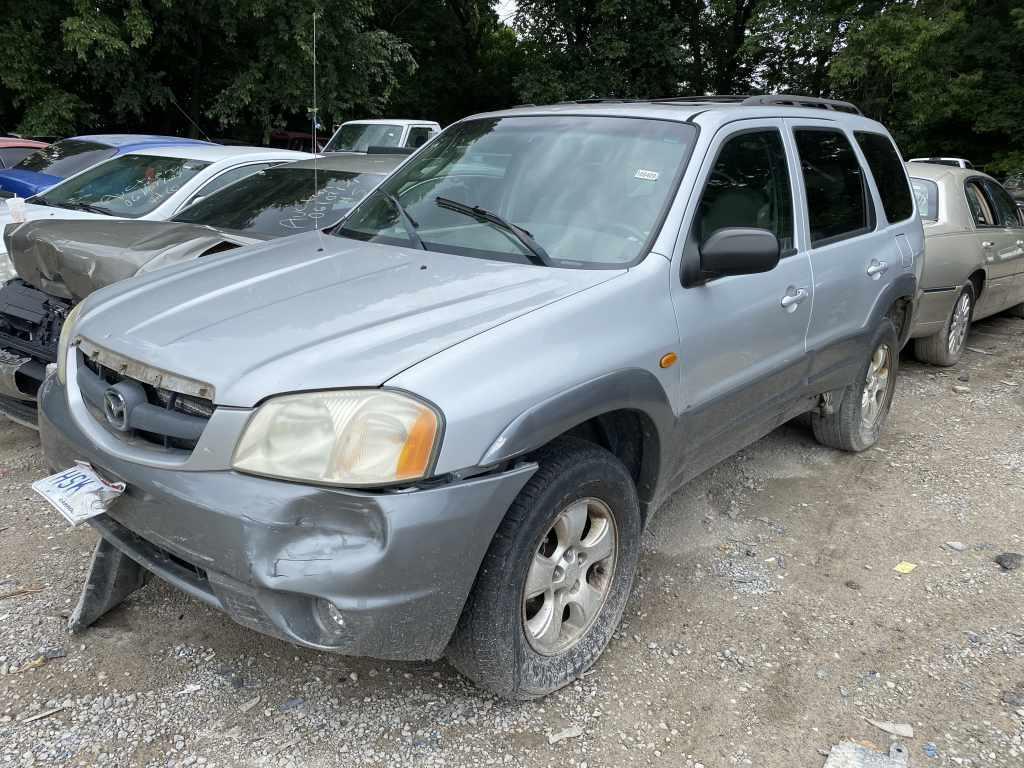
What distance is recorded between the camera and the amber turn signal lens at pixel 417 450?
6.75 ft

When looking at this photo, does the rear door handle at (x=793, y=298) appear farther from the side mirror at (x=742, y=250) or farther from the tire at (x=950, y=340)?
the tire at (x=950, y=340)

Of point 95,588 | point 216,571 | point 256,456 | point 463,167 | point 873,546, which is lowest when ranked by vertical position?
point 873,546

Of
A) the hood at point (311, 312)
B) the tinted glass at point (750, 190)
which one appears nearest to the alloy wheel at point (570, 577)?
the hood at point (311, 312)

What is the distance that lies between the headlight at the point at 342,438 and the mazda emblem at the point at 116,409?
0.47 metres

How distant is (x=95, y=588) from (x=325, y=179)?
346 centimetres

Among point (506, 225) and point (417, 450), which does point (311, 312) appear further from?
point (506, 225)

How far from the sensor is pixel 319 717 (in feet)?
8.37

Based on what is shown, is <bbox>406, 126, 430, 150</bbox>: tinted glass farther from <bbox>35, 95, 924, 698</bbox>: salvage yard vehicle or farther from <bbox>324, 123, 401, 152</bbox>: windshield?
<bbox>35, 95, 924, 698</bbox>: salvage yard vehicle

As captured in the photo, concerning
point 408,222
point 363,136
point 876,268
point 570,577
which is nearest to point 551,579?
point 570,577

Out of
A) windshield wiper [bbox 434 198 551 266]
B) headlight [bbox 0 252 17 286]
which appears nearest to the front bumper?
windshield wiper [bbox 434 198 551 266]

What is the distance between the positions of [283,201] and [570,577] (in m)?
3.58

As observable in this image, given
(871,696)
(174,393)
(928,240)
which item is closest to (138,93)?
(928,240)

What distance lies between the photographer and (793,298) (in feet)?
11.3

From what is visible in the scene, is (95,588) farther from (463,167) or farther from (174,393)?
(463,167)
